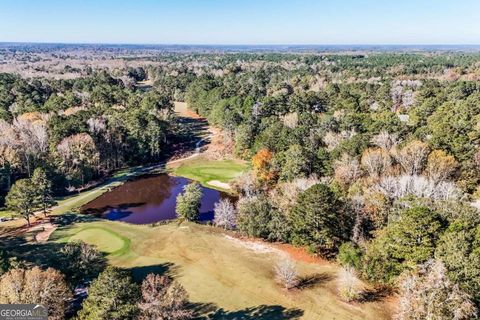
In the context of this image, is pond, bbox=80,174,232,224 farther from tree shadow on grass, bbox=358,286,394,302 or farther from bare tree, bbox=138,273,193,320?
bare tree, bbox=138,273,193,320

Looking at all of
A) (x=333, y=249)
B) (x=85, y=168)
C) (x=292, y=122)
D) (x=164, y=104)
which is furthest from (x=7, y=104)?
(x=333, y=249)

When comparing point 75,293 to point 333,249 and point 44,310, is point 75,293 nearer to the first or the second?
point 44,310

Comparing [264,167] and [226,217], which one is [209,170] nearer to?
[264,167]

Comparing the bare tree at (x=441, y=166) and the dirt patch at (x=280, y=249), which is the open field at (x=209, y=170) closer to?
the dirt patch at (x=280, y=249)

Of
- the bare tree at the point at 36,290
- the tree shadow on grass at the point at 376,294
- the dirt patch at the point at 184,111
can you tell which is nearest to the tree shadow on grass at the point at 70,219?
the bare tree at the point at 36,290

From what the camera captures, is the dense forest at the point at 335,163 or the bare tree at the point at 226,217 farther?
the bare tree at the point at 226,217
